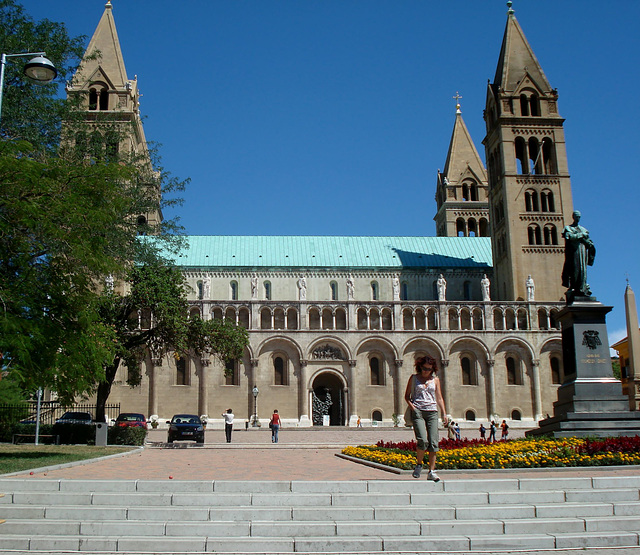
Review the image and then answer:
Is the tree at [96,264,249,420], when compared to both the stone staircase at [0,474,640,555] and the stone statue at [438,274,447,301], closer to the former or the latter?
the stone staircase at [0,474,640,555]

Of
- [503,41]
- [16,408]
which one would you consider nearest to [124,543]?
[16,408]

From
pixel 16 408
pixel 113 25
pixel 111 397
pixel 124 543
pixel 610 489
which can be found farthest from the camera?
pixel 113 25

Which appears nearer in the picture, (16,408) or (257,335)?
(16,408)

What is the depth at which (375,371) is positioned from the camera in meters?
61.2

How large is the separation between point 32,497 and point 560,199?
60481 millimetres

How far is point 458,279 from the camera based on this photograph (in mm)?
67188

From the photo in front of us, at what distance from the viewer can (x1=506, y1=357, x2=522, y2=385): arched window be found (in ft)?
201

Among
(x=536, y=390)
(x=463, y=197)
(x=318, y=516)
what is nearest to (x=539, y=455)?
(x=318, y=516)

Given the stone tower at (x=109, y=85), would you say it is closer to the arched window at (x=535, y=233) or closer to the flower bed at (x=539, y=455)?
the arched window at (x=535, y=233)

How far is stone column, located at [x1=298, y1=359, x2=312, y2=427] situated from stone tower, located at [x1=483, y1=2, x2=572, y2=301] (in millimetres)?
19925

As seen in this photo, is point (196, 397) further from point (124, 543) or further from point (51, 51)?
point (124, 543)

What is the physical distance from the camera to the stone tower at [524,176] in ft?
208

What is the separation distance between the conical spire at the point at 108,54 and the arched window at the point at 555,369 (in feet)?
A: 150

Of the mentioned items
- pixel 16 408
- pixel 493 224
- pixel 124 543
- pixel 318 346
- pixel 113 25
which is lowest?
pixel 124 543
